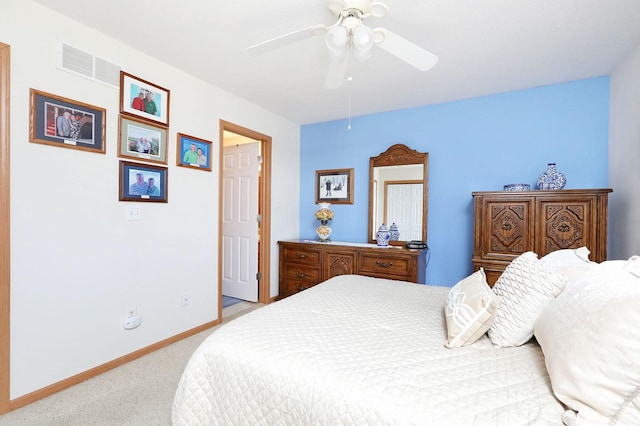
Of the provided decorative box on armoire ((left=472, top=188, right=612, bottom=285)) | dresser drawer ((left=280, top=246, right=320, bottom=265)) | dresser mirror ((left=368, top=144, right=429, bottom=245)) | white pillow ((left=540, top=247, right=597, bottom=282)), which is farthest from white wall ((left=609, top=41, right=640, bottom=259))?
dresser drawer ((left=280, top=246, right=320, bottom=265))

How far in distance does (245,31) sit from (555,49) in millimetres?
2288

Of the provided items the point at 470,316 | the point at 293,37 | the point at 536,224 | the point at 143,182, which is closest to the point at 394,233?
the point at 536,224

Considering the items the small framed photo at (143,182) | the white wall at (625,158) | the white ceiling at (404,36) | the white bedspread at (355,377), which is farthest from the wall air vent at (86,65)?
the white wall at (625,158)

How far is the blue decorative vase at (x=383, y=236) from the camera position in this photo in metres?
3.40

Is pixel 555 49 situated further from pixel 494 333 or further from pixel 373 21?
pixel 494 333

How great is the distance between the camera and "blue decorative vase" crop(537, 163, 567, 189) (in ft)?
8.64

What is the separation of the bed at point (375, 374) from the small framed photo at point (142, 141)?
5.61 feet

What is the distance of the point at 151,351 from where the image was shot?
245 cm

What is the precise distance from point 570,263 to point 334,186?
2.83m

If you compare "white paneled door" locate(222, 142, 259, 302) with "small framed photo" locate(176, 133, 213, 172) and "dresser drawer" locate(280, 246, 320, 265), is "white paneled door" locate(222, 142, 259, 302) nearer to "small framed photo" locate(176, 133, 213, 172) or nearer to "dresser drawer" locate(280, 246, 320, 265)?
"dresser drawer" locate(280, 246, 320, 265)

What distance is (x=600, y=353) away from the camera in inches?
30.3

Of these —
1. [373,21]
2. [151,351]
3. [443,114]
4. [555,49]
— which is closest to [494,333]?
[373,21]

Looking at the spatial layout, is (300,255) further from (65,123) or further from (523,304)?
(523,304)

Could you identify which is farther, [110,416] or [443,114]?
[443,114]
